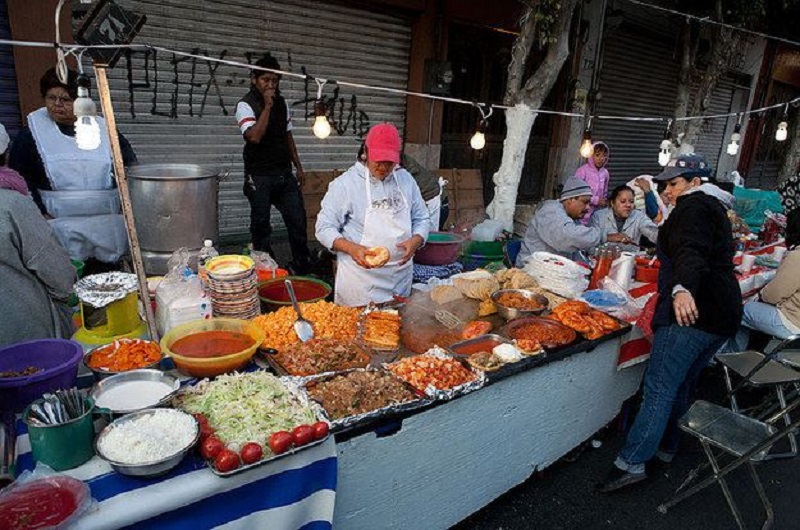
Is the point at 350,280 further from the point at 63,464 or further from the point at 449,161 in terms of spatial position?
the point at 449,161

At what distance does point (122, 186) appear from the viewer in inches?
104

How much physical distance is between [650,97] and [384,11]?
9.55 metres

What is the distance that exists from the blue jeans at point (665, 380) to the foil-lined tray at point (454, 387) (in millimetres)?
1616

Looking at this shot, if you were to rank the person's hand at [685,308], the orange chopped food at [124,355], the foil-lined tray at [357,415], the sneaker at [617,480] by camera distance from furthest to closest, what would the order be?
the sneaker at [617,480] < the person's hand at [685,308] < the orange chopped food at [124,355] < the foil-lined tray at [357,415]

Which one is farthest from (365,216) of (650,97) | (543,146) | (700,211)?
(650,97)

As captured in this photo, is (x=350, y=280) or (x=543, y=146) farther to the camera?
(x=543, y=146)

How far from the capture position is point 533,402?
3332 mm

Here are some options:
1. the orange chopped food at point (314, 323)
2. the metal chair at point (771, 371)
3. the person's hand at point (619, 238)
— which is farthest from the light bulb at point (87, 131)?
the person's hand at point (619, 238)

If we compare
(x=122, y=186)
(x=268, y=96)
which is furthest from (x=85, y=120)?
(x=268, y=96)

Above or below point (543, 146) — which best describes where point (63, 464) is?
below

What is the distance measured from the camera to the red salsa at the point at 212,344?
2559mm

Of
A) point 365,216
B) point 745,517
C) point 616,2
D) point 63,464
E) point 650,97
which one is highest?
point 616,2

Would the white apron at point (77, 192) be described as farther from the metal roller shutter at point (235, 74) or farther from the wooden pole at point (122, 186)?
the metal roller shutter at point (235, 74)

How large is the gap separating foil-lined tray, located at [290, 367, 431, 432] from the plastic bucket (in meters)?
0.87
